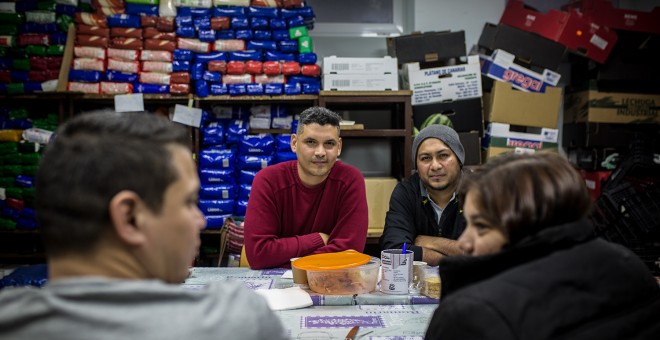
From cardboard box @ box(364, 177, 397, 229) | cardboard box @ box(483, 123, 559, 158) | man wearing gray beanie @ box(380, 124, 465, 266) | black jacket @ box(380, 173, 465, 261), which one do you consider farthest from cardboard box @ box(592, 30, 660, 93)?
black jacket @ box(380, 173, 465, 261)

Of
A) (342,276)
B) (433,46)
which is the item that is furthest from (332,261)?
(433,46)

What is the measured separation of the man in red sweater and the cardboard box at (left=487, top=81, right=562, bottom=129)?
1.70 metres

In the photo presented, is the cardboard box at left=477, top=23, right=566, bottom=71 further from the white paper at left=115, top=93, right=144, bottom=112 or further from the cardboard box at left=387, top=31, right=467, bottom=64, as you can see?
the white paper at left=115, top=93, right=144, bottom=112

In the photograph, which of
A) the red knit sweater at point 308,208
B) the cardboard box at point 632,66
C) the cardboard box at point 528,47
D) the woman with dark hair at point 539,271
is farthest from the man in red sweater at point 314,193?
the cardboard box at point 632,66

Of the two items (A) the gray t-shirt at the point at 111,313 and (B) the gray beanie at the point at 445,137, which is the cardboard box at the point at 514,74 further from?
(A) the gray t-shirt at the point at 111,313

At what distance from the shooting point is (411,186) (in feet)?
8.61

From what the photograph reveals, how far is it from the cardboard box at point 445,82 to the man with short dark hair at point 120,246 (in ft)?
10.1

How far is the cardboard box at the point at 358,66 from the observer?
357 centimetres

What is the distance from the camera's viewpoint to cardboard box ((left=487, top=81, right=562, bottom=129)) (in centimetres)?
366

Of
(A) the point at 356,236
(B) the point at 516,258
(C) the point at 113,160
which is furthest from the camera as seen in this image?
(A) the point at 356,236

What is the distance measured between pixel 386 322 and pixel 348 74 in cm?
246

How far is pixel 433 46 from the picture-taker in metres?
3.66

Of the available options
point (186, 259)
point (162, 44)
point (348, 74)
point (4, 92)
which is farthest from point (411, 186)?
point (4, 92)

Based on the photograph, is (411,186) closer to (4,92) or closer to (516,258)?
(516,258)
